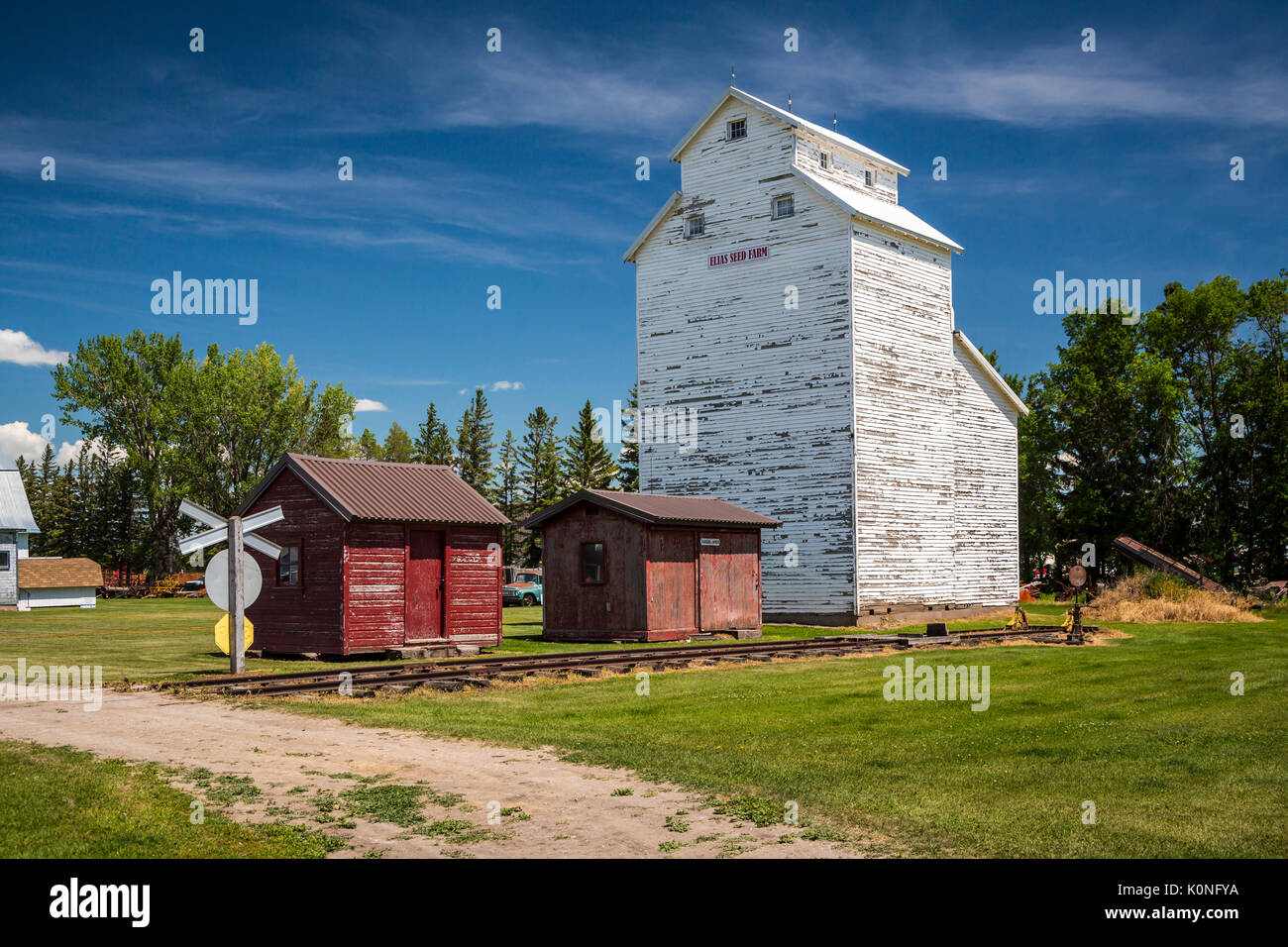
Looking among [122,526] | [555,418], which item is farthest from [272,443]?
[555,418]

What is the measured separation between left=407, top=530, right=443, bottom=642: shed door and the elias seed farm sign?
58.6 ft

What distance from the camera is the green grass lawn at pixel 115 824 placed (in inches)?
290

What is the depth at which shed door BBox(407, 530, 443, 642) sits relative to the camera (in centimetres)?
2428

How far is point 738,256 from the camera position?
1500 inches

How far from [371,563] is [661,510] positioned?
856cm

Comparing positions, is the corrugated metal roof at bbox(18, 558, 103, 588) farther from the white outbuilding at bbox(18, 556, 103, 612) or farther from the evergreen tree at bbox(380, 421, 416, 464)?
the evergreen tree at bbox(380, 421, 416, 464)

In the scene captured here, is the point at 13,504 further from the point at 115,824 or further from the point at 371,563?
the point at 115,824

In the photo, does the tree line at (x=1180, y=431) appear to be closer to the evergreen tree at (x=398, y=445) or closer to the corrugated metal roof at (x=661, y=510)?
the corrugated metal roof at (x=661, y=510)

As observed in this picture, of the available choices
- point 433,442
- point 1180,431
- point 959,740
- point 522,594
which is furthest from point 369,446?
point 959,740

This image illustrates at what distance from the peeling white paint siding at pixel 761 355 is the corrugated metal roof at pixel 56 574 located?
3727 cm

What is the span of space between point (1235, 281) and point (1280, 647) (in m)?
38.3

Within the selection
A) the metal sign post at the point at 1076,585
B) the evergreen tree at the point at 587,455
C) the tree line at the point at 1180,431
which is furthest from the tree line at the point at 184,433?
the metal sign post at the point at 1076,585
